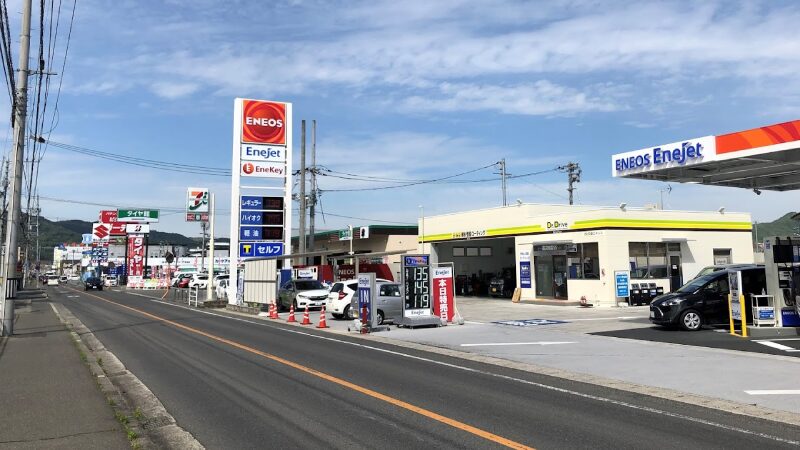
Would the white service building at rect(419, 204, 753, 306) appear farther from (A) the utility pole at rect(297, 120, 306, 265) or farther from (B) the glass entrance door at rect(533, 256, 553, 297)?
(A) the utility pole at rect(297, 120, 306, 265)

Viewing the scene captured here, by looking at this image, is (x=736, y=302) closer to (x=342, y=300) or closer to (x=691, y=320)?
(x=691, y=320)

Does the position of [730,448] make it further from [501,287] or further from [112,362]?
[501,287]

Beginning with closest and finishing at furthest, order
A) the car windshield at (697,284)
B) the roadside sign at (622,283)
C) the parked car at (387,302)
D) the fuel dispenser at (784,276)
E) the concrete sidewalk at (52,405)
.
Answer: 1. the concrete sidewalk at (52,405)
2. the fuel dispenser at (784,276)
3. the car windshield at (697,284)
4. the parked car at (387,302)
5. the roadside sign at (622,283)

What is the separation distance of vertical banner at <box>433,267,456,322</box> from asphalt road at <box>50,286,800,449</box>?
22.5 ft

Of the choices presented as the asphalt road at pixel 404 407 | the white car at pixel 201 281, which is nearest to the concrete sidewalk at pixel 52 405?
the asphalt road at pixel 404 407

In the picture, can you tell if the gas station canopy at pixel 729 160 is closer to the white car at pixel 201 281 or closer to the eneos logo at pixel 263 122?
the eneos logo at pixel 263 122

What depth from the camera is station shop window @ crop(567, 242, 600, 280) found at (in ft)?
92.2

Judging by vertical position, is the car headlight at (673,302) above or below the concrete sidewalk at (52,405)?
above

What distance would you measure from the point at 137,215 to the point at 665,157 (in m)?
91.0

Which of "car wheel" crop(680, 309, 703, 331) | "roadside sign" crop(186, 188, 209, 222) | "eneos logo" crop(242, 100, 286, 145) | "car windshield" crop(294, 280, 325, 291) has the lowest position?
"car wheel" crop(680, 309, 703, 331)

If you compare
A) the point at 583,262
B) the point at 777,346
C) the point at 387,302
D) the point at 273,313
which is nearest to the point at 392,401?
the point at 777,346

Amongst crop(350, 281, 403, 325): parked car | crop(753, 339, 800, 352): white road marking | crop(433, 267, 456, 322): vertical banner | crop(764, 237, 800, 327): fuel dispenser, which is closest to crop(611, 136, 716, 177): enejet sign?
crop(764, 237, 800, 327): fuel dispenser

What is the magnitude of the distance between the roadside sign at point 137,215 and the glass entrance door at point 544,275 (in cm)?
7824

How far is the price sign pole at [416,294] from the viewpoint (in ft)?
63.5
